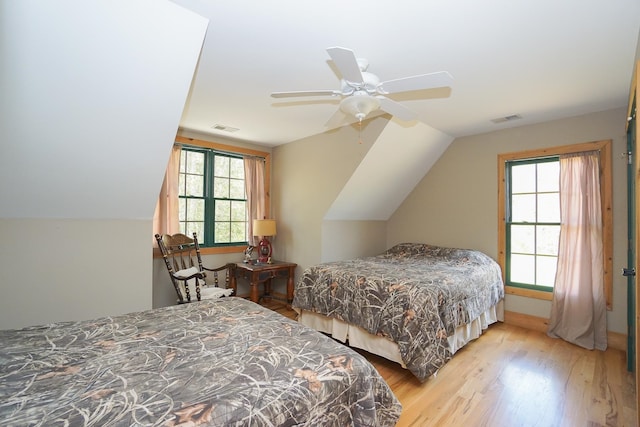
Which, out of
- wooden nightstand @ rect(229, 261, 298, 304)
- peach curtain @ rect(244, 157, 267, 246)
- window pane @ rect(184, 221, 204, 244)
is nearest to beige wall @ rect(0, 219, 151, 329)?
window pane @ rect(184, 221, 204, 244)

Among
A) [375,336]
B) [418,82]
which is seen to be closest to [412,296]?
[375,336]

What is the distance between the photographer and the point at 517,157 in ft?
12.2

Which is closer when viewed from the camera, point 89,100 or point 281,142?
point 89,100

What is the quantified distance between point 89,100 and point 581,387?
414 centimetres

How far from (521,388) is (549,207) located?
7.43 ft

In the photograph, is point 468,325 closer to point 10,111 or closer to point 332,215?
point 332,215

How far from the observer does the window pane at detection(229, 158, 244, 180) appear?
176 inches

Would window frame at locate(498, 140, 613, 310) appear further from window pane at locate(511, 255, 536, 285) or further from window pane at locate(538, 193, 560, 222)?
window pane at locate(538, 193, 560, 222)

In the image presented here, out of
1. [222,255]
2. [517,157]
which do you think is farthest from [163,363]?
[517,157]

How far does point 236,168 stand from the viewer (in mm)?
4523

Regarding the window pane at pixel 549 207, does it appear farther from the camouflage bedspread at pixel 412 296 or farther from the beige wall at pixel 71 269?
the beige wall at pixel 71 269

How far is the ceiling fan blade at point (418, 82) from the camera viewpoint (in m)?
1.72

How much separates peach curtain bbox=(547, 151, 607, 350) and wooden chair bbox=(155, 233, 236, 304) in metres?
3.76

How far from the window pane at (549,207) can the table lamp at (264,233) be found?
3.49 m
